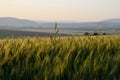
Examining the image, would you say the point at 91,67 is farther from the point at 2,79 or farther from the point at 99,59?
the point at 2,79

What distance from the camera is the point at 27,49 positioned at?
3.47m

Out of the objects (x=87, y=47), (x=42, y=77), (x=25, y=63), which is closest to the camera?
(x=42, y=77)

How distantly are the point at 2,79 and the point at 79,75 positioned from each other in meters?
0.59

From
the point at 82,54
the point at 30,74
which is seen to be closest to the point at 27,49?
the point at 82,54

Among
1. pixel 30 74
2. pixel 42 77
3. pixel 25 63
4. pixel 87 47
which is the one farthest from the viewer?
pixel 87 47

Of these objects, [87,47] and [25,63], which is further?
[87,47]

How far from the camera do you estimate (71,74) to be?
2682 mm

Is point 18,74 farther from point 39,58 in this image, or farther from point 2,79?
point 39,58

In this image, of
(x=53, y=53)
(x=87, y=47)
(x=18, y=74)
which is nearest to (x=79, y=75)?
(x=18, y=74)

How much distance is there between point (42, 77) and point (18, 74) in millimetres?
224

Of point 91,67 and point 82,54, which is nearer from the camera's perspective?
point 91,67

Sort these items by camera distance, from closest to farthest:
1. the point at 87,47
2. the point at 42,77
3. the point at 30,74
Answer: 1. the point at 42,77
2. the point at 30,74
3. the point at 87,47

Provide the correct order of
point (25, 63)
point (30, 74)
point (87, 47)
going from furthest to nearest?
1. point (87, 47)
2. point (25, 63)
3. point (30, 74)

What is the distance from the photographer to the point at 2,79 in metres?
2.50
